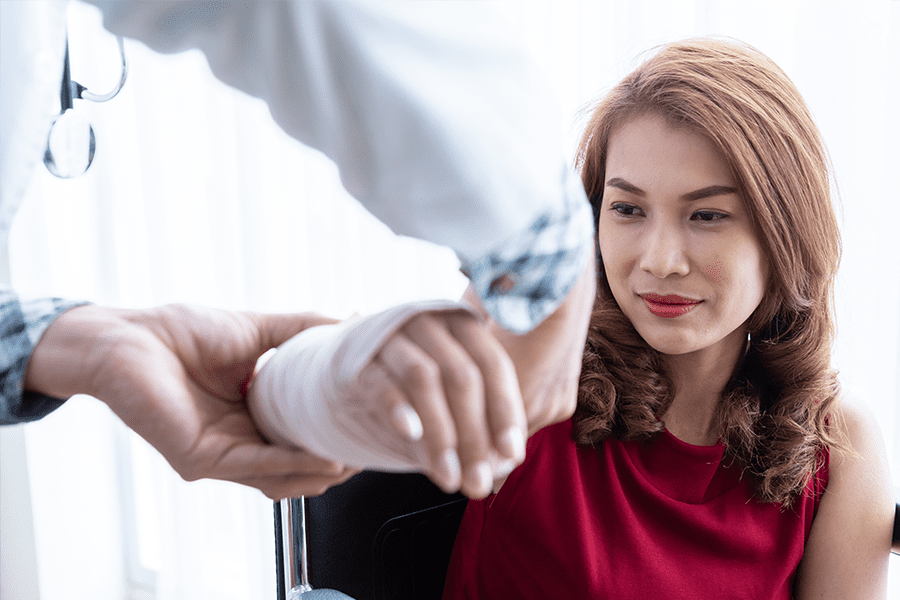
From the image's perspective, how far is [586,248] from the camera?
1.24 ft

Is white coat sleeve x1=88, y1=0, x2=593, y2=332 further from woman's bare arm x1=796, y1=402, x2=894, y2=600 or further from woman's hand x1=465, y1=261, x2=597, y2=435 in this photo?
woman's bare arm x1=796, y1=402, x2=894, y2=600

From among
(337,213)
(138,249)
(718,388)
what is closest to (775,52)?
(718,388)

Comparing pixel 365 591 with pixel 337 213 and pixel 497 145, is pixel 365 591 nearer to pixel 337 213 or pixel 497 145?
pixel 497 145

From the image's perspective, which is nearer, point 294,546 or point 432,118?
point 432,118

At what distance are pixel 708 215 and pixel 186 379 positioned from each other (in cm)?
74

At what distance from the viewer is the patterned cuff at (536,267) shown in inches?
14.2

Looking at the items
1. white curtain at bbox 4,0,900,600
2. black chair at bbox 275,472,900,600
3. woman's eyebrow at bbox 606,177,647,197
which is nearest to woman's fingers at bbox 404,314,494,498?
black chair at bbox 275,472,900,600

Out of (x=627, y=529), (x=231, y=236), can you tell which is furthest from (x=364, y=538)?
(x=231, y=236)

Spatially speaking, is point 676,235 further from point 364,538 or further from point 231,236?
point 231,236

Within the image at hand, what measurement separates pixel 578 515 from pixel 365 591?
33 centimetres

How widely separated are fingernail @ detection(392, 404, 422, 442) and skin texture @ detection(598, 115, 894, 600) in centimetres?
73

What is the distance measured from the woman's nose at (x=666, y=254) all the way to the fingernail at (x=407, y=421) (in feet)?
2.39

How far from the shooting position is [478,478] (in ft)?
1.13

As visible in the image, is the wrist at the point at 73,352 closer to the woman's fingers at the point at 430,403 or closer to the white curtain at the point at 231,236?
the woman's fingers at the point at 430,403
